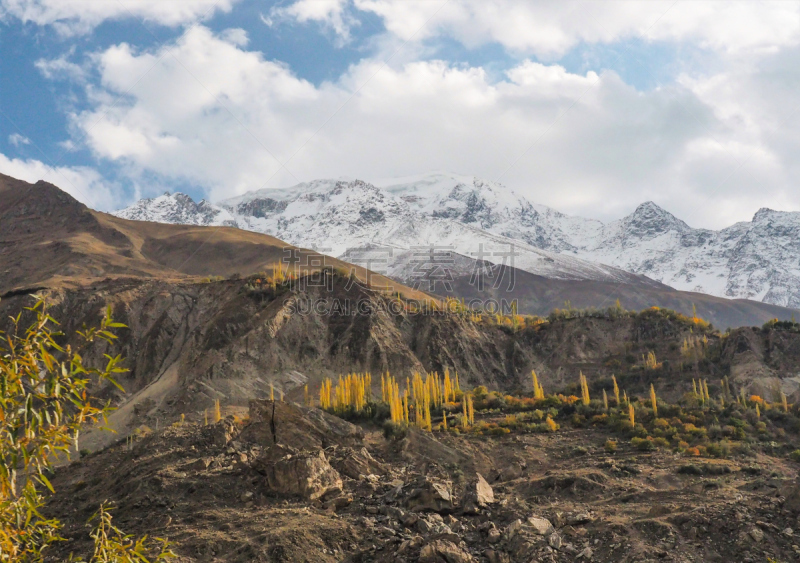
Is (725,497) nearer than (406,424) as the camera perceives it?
Yes

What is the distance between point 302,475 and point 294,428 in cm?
544

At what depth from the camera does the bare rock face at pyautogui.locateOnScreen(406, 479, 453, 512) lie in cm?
1566

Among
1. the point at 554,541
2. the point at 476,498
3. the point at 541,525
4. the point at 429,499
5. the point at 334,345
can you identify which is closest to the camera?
the point at 554,541

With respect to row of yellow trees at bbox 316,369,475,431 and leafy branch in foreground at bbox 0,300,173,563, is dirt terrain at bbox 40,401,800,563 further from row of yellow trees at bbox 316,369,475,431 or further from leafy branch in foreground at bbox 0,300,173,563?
leafy branch in foreground at bbox 0,300,173,563

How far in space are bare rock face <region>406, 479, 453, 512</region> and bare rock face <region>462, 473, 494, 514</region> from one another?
43 centimetres

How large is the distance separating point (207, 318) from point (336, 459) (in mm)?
38752

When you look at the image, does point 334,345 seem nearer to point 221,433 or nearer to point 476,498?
point 221,433

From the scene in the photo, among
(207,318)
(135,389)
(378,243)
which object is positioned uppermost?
(378,243)

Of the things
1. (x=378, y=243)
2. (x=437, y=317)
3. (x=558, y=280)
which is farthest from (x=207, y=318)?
(x=378, y=243)

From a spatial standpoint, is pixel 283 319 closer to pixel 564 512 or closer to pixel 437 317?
pixel 437 317

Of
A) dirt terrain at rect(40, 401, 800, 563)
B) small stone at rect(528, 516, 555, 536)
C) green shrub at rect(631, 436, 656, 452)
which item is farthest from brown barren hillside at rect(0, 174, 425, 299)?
small stone at rect(528, 516, 555, 536)

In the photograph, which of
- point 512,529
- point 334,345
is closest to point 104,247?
point 334,345

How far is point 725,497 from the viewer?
57.7 feet

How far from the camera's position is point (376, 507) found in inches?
626
